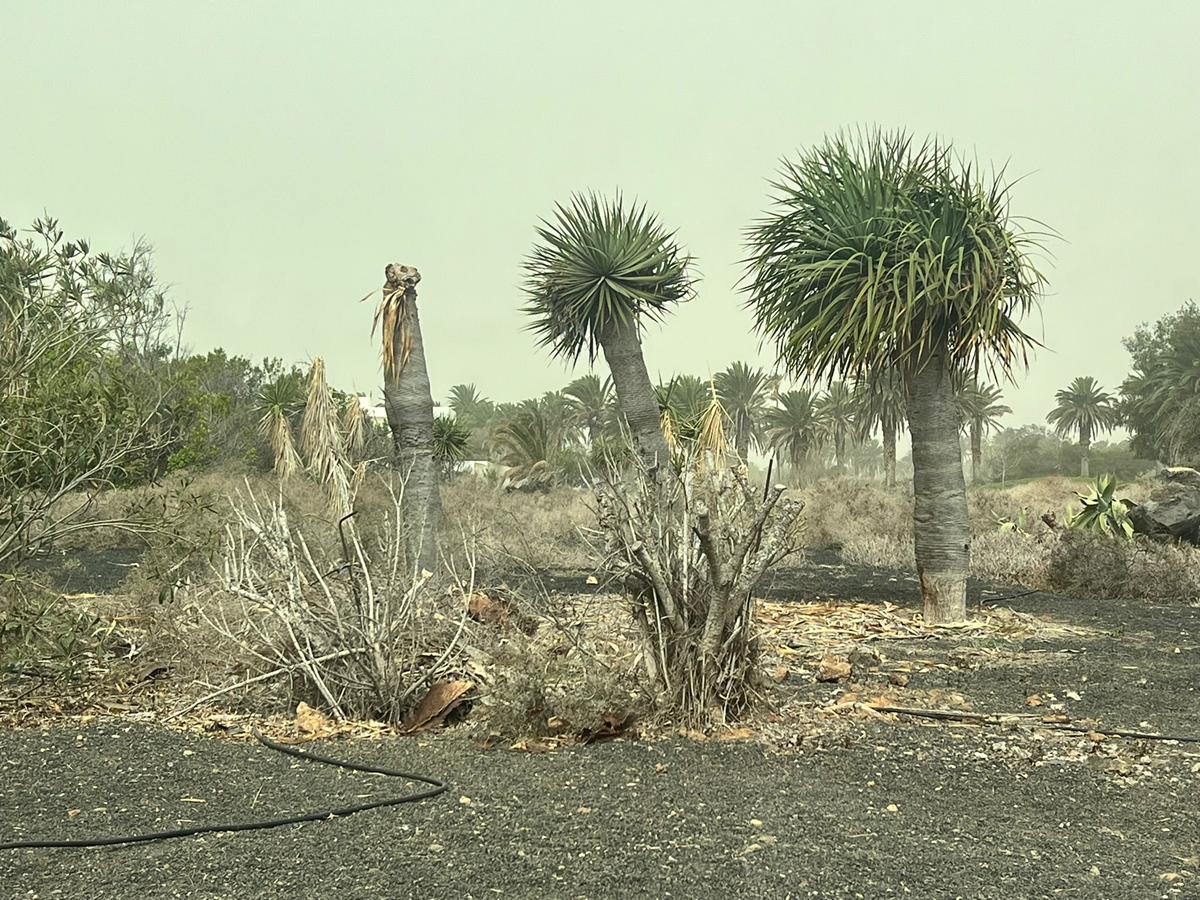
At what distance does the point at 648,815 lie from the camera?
4.44 metres

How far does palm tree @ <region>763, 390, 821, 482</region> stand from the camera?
153 feet

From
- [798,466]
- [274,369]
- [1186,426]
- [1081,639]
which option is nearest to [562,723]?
[1081,639]

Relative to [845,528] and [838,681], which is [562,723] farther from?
[845,528]

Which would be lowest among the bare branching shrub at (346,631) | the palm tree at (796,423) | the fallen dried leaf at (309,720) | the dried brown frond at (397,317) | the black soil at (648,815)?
the black soil at (648,815)

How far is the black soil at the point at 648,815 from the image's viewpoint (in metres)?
3.77

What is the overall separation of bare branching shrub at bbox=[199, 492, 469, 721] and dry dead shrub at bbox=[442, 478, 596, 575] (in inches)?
227

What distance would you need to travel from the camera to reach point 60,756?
540 cm

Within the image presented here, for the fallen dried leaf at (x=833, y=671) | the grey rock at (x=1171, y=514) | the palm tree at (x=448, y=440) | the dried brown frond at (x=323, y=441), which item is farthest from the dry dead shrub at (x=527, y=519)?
the grey rock at (x=1171, y=514)

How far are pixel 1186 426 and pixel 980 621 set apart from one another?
32.0 meters

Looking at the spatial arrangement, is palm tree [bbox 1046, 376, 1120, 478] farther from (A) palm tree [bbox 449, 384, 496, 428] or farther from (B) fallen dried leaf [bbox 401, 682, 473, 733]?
(B) fallen dried leaf [bbox 401, 682, 473, 733]

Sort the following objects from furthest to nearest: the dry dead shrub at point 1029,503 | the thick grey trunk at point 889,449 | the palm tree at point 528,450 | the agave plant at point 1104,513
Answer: the thick grey trunk at point 889,449
the palm tree at point 528,450
the dry dead shrub at point 1029,503
the agave plant at point 1104,513

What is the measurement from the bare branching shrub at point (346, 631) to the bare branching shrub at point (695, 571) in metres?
1.07

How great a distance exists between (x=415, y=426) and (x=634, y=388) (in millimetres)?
3398

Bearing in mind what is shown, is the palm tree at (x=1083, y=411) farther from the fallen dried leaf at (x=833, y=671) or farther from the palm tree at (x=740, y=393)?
the fallen dried leaf at (x=833, y=671)
